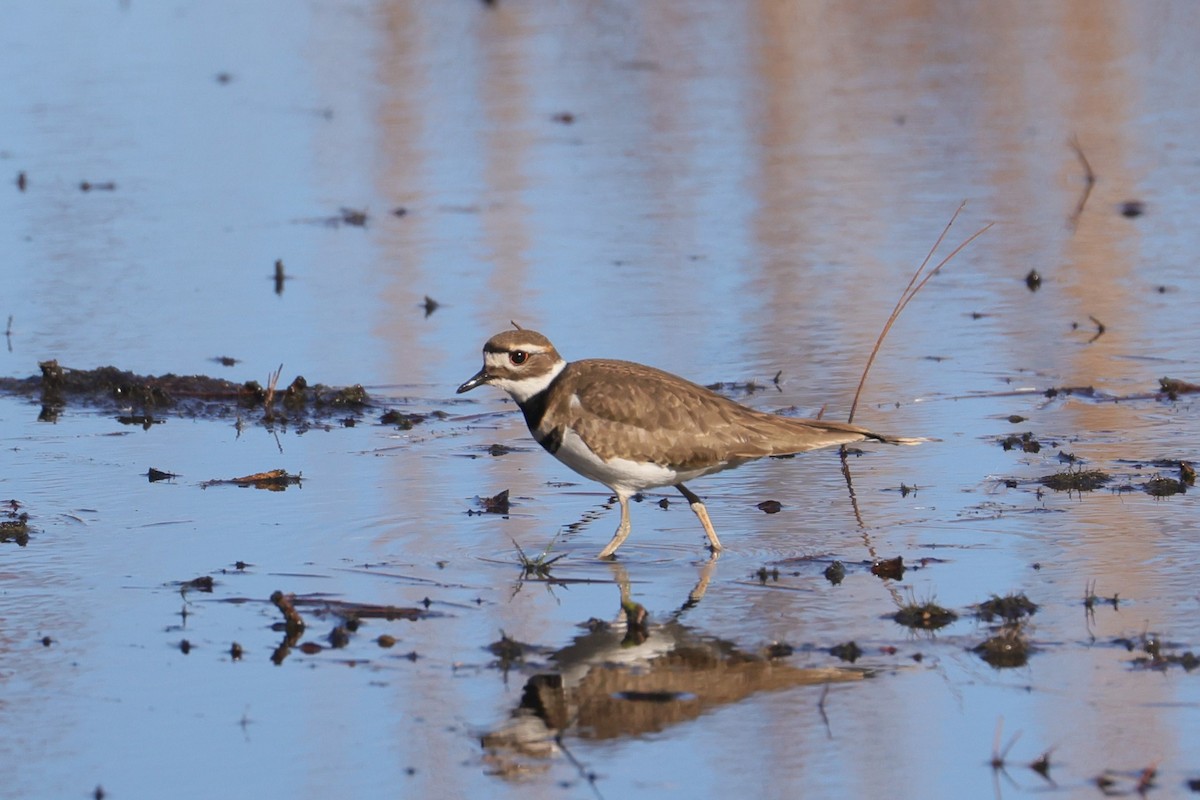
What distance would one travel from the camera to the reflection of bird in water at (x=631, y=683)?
591cm

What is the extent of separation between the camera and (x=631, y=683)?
6.32 m

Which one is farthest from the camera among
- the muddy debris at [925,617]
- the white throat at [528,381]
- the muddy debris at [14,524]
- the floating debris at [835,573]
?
the white throat at [528,381]

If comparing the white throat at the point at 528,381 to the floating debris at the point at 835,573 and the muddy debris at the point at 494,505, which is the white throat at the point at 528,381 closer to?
the muddy debris at the point at 494,505

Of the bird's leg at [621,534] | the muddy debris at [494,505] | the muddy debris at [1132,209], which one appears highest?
the muddy debris at [1132,209]

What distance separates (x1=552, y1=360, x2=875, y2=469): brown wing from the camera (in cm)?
796

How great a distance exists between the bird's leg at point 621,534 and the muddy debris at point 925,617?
1.53m

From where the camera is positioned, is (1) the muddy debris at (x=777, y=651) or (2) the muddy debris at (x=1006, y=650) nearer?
(2) the muddy debris at (x=1006, y=650)

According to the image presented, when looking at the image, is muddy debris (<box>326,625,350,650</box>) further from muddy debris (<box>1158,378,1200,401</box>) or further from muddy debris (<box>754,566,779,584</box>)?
muddy debris (<box>1158,378,1200,401</box>)

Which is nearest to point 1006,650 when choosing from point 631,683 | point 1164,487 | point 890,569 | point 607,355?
point 890,569

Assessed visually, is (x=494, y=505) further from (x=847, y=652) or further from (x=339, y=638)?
(x=847, y=652)

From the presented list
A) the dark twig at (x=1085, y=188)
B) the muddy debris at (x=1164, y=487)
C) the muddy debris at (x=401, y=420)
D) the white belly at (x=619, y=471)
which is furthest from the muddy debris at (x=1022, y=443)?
the dark twig at (x=1085, y=188)

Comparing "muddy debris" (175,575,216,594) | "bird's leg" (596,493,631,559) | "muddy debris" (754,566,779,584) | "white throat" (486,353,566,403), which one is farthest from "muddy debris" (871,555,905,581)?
"muddy debris" (175,575,216,594)

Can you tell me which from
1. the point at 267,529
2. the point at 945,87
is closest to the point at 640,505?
the point at 267,529

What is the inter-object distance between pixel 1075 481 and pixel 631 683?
Result: 3052 millimetres
